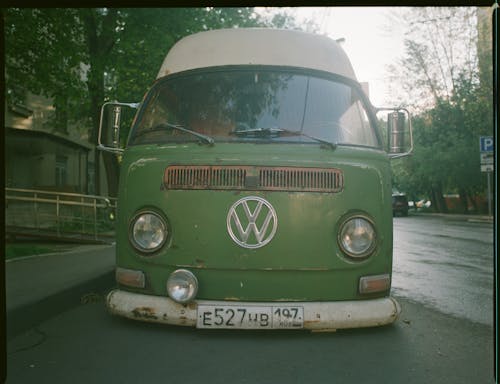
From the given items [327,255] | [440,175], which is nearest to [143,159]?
[327,255]

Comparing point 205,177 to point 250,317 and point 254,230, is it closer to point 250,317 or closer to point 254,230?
point 254,230

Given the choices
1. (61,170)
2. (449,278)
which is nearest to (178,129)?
(449,278)

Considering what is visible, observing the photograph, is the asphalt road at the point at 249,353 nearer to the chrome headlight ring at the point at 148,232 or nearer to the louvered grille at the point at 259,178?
the chrome headlight ring at the point at 148,232

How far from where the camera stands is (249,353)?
11.4 feet

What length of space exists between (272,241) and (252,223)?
18 centimetres

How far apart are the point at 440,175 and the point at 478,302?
2757 centimetres

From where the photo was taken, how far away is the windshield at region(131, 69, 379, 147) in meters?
A: 4.11

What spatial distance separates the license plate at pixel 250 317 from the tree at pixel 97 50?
349 inches

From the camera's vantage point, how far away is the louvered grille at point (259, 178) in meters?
3.68

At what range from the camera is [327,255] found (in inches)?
144

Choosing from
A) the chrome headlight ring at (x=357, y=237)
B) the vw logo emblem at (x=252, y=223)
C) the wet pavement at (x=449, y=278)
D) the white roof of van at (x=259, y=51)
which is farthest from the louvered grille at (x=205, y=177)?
the wet pavement at (x=449, y=278)

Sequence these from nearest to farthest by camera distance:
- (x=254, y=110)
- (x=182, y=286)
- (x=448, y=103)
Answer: (x=182, y=286)
(x=254, y=110)
(x=448, y=103)

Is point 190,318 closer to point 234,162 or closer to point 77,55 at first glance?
point 234,162

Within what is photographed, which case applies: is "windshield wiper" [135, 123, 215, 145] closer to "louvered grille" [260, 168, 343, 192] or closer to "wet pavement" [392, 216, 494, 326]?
"louvered grille" [260, 168, 343, 192]
